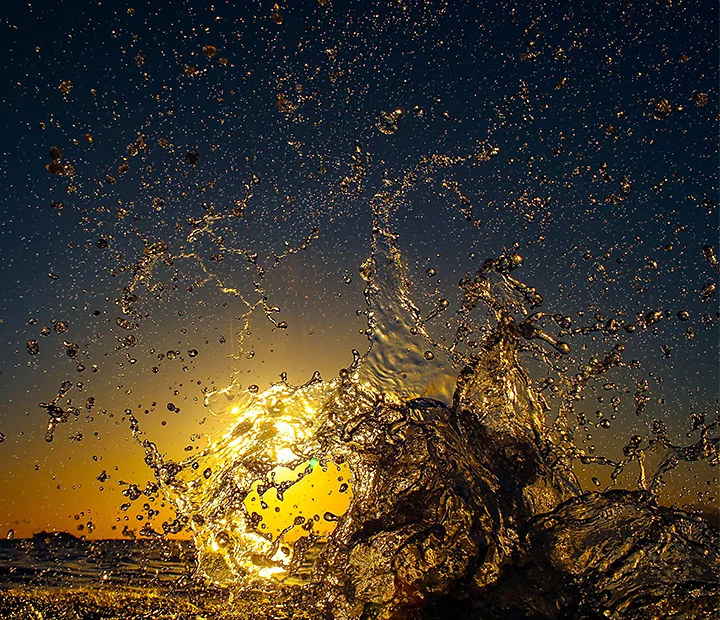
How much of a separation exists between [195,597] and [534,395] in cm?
398

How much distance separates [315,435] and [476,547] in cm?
220

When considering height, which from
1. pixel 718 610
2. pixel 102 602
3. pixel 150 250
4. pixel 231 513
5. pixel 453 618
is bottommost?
pixel 718 610

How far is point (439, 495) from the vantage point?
4.68 metres

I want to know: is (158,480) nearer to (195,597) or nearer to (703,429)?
(195,597)

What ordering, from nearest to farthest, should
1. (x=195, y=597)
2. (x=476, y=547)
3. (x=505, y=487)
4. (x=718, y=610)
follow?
1. (x=718, y=610)
2. (x=476, y=547)
3. (x=505, y=487)
4. (x=195, y=597)

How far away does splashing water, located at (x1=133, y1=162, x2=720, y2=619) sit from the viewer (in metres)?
3.81

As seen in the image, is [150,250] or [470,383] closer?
[470,383]

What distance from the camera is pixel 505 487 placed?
466cm

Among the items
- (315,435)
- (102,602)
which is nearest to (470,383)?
(315,435)

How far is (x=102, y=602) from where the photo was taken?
5.74 metres

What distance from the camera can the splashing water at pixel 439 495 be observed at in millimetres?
3814

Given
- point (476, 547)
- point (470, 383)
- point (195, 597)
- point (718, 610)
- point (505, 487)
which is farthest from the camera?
point (195, 597)

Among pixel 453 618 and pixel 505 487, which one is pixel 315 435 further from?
pixel 453 618

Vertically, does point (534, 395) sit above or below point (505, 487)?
above
